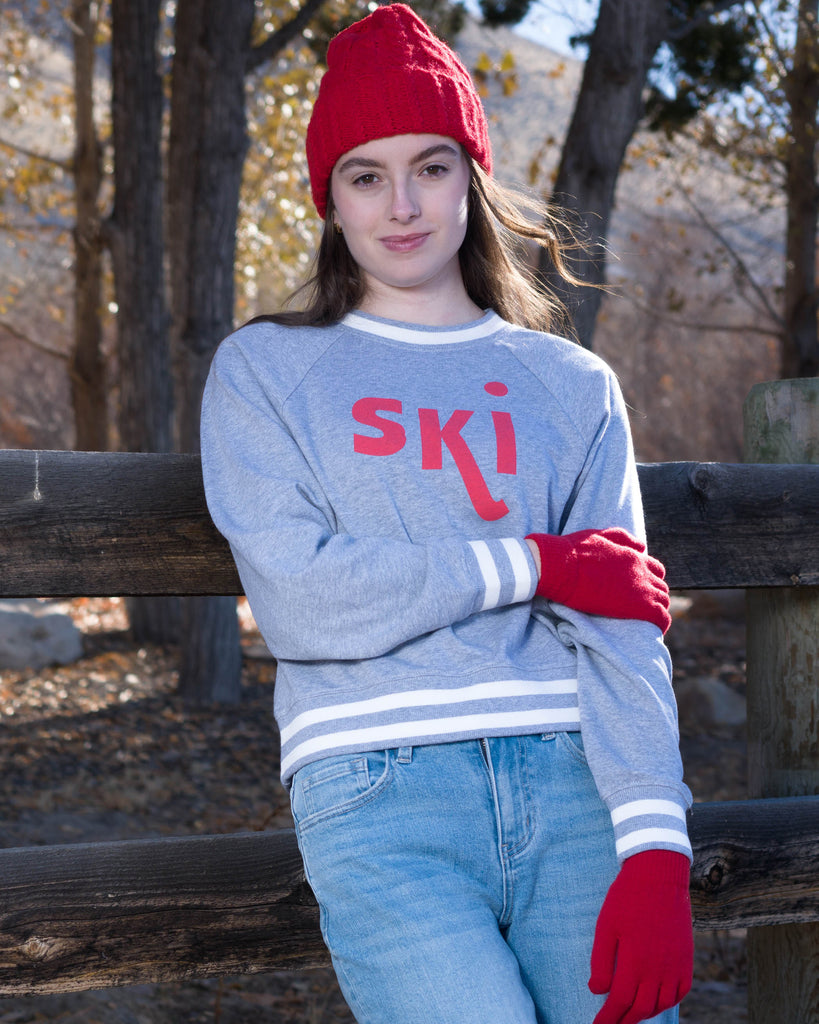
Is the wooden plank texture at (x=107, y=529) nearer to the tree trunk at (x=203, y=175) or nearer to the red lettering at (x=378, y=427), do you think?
the red lettering at (x=378, y=427)

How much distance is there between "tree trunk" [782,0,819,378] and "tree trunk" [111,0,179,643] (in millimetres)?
6312

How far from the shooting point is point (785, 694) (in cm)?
283

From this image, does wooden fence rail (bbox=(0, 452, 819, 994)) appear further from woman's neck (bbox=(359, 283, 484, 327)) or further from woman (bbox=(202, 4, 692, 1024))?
woman's neck (bbox=(359, 283, 484, 327))

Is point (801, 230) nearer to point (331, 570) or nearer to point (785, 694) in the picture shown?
point (785, 694)

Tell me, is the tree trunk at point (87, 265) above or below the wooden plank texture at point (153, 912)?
above

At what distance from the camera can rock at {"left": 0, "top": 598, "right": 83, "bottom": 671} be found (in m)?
8.46

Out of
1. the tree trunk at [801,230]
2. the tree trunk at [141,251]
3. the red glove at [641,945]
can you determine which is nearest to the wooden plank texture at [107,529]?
the red glove at [641,945]

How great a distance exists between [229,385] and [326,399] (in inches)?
7.4

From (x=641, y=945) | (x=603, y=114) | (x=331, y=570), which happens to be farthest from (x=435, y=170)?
(x=603, y=114)

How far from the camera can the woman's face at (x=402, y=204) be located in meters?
2.14

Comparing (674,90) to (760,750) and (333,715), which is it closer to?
(760,750)

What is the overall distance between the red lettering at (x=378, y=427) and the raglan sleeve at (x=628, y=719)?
37 cm

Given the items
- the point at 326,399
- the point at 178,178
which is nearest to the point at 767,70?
the point at 178,178

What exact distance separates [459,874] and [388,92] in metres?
1.46
